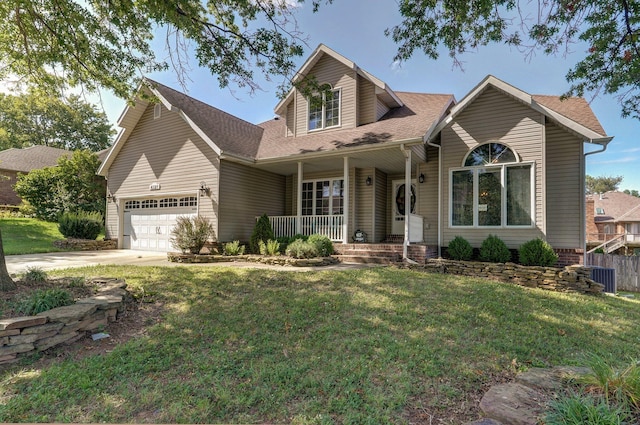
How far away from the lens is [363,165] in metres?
11.7

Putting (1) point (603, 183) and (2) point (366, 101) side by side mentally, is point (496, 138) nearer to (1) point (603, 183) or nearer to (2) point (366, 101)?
(2) point (366, 101)

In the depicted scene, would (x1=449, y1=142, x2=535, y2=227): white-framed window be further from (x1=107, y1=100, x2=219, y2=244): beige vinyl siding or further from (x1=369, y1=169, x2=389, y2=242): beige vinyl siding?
(x1=107, y1=100, x2=219, y2=244): beige vinyl siding

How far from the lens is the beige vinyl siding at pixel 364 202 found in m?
11.8

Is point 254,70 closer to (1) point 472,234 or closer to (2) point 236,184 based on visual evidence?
(2) point 236,184

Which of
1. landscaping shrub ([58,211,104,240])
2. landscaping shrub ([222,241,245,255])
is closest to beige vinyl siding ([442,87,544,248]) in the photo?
landscaping shrub ([222,241,245,255])

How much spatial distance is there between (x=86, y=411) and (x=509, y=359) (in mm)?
4238

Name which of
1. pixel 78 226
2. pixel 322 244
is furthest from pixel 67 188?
pixel 322 244

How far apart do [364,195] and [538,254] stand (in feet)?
18.9

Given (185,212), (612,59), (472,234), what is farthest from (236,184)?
(612,59)

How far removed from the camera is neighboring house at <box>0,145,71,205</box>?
23891mm

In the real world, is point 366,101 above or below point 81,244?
above

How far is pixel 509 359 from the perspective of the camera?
3.58m

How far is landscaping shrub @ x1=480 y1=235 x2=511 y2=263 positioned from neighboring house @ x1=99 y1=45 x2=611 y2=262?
1.43 ft

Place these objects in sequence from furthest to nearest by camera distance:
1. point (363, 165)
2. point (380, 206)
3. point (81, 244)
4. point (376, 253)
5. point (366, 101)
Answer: point (81, 244) < point (380, 206) < point (366, 101) < point (363, 165) < point (376, 253)
